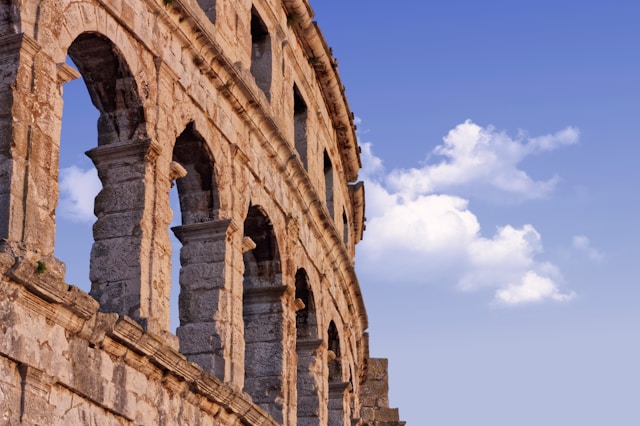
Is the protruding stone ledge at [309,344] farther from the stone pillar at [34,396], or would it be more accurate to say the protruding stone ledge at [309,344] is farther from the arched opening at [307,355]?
the stone pillar at [34,396]

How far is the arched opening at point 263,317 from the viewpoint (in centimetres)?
1454

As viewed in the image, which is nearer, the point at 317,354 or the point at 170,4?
the point at 170,4

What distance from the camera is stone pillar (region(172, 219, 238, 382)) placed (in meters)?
12.5

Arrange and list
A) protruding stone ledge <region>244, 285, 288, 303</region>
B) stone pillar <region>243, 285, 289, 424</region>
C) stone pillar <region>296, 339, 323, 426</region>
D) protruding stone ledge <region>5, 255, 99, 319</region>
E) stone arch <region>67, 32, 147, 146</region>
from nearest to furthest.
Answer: protruding stone ledge <region>5, 255, 99, 319</region>, stone arch <region>67, 32, 147, 146</region>, stone pillar <region>243, 285, 289, 424</region>, protruding stone ledge <region>244, 285, 288, 303</region>, stone pillar <region>296, 339, 323, 426</region>

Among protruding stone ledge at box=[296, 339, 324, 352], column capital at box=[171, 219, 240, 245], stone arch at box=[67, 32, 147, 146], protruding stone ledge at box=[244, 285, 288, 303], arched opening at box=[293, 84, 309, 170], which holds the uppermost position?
arched opening at box=[293, 84, 309, 170]

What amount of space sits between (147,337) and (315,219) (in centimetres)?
731

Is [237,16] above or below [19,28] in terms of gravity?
above

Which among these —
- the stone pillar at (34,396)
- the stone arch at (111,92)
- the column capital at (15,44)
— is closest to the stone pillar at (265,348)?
the stone arch at (111,92)

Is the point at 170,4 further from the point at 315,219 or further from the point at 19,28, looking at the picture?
the point at 315,219

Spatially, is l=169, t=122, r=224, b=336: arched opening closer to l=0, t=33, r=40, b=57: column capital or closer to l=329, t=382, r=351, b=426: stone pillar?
l=0, t=33, r=40, b=57: column capital

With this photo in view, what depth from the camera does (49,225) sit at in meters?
9.22

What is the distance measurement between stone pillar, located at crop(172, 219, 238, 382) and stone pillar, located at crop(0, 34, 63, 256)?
11.7 ft

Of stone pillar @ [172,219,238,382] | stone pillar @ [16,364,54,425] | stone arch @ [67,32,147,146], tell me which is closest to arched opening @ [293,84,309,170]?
stone pillar @ [172,219,238,382]

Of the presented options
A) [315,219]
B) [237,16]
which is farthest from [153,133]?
[315,219]
